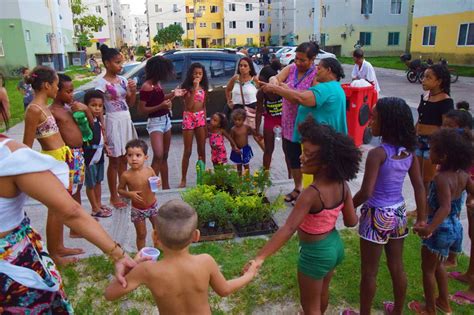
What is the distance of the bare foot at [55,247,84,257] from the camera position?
3785 millimetres

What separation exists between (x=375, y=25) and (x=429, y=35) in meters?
12.1

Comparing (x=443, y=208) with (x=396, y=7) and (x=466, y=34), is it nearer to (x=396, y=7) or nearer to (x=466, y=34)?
(x=466, y=34)

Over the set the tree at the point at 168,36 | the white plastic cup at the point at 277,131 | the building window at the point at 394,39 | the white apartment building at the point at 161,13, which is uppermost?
the white apartment building at the point at 161,13

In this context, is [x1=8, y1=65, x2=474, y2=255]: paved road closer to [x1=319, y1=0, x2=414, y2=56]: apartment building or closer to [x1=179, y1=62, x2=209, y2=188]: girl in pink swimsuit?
[x1=179, y1=62, x2=209, y2=188]: girl in pink swimsuit

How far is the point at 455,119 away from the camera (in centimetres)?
347

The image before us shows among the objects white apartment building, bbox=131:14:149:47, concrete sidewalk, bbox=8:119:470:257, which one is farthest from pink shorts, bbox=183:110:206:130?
white apartment building, bbox=131:14:149:47

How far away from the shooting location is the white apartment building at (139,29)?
388 feet

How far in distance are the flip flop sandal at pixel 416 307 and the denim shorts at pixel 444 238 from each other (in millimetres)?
470

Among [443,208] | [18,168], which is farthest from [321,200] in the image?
[18,168]

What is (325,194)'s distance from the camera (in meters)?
2.38

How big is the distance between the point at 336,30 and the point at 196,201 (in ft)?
132

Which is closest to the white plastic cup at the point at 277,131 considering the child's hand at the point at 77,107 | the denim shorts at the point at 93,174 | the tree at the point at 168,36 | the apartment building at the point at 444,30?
the denim shorts at the point at 93,174

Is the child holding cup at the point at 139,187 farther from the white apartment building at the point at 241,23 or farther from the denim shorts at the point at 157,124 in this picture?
the white apartment building at the point at 241,23

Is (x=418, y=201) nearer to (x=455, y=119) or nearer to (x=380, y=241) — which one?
(x=380, y=241)
